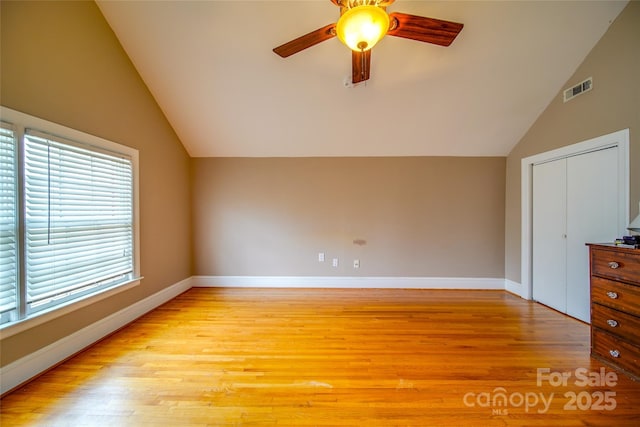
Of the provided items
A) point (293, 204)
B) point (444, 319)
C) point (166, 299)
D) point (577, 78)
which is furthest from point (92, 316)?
point (577, 78)

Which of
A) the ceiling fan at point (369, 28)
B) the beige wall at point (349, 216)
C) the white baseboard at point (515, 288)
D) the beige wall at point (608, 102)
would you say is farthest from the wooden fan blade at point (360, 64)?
the white baseboard at point (515, 288)

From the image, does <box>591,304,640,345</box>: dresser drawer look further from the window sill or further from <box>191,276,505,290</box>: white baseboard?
the window sill

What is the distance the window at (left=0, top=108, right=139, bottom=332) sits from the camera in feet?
5.32

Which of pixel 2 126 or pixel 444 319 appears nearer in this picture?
pixel 2 126

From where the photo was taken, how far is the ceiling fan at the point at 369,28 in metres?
1.35

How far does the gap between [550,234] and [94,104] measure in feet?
16.4

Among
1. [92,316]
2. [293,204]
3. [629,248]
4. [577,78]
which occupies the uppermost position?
[577,78]

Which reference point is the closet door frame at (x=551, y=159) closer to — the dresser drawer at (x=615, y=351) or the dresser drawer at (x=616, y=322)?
the dresser drawer at (x=616, y=322)

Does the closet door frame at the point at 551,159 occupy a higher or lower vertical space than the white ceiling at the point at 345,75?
lower

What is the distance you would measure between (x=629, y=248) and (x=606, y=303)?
1.46 feet

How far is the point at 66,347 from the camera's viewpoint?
1916mm

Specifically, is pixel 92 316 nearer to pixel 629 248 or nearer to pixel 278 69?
pixel 278 69

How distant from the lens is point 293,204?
12.2 ft

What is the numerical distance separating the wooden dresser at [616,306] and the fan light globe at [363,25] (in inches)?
88.3
